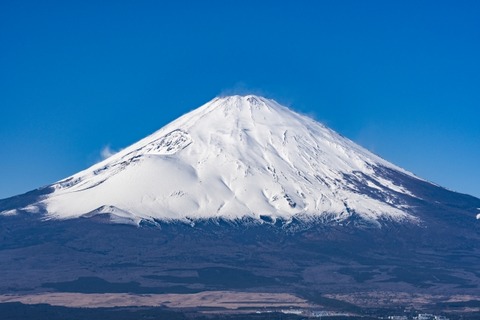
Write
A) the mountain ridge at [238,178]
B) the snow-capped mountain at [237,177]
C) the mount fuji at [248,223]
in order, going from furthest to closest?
the snow-capped mountain at [237,177]
the mountain ridge at [238,178]
the mount fuji at [248,223]

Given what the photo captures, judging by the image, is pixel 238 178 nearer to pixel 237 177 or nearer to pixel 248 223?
pixel 237 177

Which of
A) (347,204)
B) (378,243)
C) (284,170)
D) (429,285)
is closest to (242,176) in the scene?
(284,170)

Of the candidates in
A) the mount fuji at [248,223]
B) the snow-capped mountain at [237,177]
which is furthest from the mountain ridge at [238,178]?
the mount fuji at [248,223]

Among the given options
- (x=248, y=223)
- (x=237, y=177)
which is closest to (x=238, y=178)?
(x=237, y=177)

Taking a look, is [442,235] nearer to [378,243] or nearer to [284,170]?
[378,243]

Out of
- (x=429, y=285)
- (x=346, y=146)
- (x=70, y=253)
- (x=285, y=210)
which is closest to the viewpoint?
(x=429, y=285)

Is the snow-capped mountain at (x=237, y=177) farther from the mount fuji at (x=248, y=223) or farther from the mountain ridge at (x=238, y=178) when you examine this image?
the mount fuji at (x=248, y=223)

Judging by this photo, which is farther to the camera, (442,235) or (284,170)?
A: (284,170)
